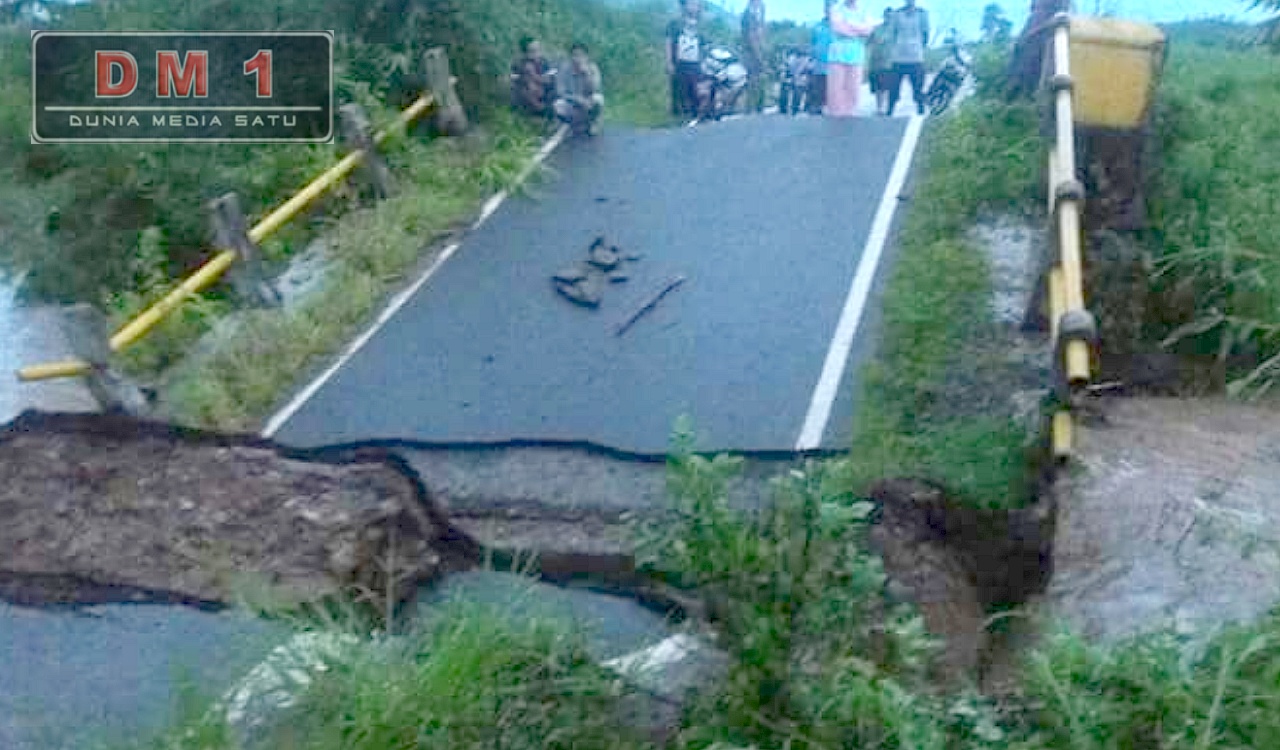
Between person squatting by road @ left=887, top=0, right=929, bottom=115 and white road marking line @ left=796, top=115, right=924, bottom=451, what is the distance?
3.67 meters

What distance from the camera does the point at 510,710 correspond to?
190 inches

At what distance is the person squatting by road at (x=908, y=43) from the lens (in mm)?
17000

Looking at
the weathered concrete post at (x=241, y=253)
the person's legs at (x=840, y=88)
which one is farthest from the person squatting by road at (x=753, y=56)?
the weathered concrete post at (x=241, y=253)

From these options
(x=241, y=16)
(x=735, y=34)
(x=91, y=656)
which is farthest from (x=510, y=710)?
(x=735, y=34)

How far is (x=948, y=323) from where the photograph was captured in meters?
9.41

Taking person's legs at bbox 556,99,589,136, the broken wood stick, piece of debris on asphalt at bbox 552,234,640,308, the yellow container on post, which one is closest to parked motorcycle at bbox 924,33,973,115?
person's legs at bbox 556,99,589,136

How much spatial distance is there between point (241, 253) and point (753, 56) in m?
9.07

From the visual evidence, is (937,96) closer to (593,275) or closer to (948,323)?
(593,275)

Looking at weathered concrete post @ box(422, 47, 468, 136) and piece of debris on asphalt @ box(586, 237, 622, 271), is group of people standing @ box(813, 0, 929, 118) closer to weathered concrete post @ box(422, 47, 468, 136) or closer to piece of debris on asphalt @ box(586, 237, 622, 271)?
weathered concrete post @ box(422, 47, 468, 136)

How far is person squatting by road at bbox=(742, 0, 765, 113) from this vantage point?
60.7 feet

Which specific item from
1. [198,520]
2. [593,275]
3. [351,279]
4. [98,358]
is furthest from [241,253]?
[198,520]

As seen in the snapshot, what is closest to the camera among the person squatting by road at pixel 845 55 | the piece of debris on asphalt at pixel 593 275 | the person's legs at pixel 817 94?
the piece of debris on asphalt at pixel 593 275

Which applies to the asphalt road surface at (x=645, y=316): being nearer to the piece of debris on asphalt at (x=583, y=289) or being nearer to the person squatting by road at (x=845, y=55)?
the piece of debris on asphalt at (x=583, y=289)

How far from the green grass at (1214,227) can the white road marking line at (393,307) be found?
14.3 ft
